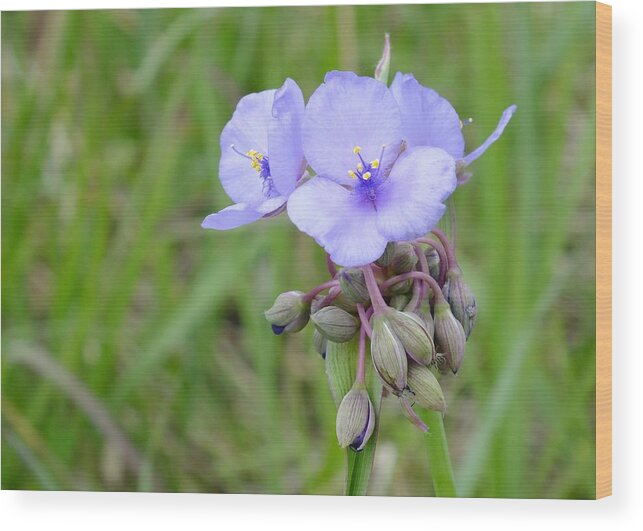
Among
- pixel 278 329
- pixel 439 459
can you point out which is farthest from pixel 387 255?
pixel 439 459

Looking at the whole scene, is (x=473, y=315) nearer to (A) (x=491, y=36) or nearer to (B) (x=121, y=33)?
(A) (x=491, y=36)

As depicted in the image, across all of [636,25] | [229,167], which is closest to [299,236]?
[229,167]

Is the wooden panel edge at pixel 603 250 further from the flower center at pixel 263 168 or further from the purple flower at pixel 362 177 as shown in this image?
the flower center at pixel 263 168

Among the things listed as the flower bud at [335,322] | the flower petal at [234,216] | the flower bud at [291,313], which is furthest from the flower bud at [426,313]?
the flower petal at [234,216]

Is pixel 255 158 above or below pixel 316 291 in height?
above

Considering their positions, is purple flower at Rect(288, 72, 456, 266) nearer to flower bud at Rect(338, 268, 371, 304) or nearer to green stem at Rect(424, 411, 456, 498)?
flower bud at Rect(338, 268, 371, 304)

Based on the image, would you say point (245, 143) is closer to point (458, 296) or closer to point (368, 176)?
point (368, 176)
